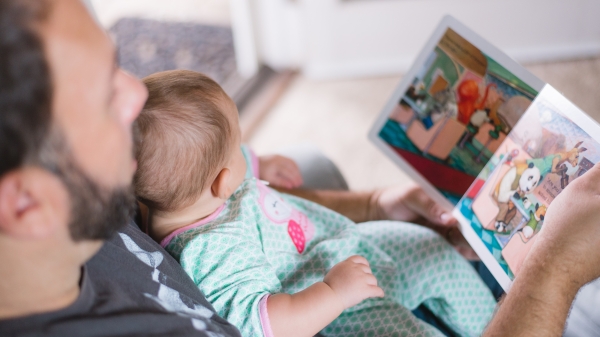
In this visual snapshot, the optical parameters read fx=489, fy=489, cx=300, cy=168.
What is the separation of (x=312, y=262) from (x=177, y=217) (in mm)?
286

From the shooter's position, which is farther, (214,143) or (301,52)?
(301,52)

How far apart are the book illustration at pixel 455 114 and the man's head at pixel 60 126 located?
0.70 metres

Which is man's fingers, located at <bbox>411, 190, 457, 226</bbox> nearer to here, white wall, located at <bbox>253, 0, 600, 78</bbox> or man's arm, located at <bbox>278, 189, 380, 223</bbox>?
man's arm, located at <bbox>278, 189, 380, 223</bbox>

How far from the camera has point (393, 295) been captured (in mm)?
1028

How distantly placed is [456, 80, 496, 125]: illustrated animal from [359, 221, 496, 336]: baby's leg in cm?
28

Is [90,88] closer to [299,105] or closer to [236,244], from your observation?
[236,244]

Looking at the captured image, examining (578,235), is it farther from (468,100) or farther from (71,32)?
(71,32)

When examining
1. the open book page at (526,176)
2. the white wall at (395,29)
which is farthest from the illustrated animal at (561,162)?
the white wall at (395,29)

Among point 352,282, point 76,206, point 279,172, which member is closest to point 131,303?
point 76,206

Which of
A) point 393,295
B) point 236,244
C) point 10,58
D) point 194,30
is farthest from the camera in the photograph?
point 194,30

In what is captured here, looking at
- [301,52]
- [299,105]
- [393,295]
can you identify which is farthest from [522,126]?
[301,52]

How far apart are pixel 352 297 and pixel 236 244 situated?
218 mm

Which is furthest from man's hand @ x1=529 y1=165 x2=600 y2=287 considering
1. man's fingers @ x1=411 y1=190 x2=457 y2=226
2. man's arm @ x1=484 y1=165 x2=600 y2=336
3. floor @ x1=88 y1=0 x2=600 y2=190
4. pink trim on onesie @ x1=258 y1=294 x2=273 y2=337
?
floor @ x1=88 y1=0 x2=600 y2=190

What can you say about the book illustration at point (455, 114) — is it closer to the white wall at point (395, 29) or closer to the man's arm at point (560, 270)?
the man's arm at point (560, 270)
